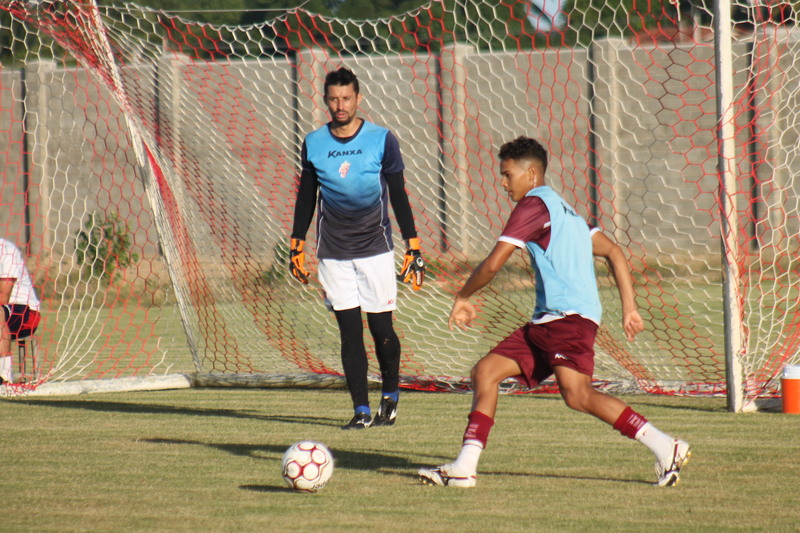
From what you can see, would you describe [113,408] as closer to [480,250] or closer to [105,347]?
[105,347]

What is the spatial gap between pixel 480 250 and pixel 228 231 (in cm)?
318

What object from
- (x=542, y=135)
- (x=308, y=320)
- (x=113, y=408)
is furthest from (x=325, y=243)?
(x=542, y=135)

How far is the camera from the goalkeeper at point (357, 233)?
17.2 ft

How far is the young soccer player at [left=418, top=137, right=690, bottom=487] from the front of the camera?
3.82 m

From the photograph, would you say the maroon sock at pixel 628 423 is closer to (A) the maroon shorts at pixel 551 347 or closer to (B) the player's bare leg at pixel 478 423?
(A) the maroon shorts at pixel 551 347

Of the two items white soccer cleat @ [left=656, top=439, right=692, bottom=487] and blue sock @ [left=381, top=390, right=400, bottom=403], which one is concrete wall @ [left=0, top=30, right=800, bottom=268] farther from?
white soccer cleat @ [left=656, top=439, right=692, bottom=487]

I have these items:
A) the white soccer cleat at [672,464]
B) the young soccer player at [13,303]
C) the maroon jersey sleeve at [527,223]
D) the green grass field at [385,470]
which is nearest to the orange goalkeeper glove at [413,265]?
the green grass field at [385,470]

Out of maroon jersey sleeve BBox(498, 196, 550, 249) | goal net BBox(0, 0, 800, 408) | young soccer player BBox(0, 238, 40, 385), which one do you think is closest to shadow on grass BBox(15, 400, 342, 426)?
young soccer player BBox(0, 238, 40, 385)

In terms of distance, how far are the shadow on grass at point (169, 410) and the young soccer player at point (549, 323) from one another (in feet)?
5.82

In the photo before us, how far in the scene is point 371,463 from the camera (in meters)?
4.40

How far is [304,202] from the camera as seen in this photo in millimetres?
5359

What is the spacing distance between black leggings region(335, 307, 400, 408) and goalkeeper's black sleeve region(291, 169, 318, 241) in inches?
19.4

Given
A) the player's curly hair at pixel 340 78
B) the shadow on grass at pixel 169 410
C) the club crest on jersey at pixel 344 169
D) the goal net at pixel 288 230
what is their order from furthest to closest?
the goal net at pixel 288 230
the shadow on grass at pixel 169 410
the club crest on jersey at pixel 344 169
the player's curly hair at pixel 340 78

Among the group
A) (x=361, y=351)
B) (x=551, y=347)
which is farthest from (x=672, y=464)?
(x=361, y=351)
